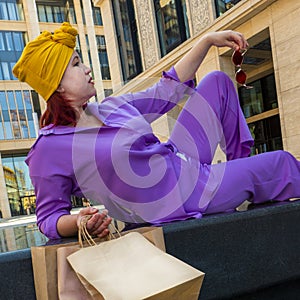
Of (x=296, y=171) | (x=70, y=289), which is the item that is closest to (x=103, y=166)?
(x=70, y=289)

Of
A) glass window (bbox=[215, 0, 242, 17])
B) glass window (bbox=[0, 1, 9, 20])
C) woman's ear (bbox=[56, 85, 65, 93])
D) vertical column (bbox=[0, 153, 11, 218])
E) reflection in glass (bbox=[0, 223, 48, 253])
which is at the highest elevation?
glass window (bbox=[0, 1, 9, 20])

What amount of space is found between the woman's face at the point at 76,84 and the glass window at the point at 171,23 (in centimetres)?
1065

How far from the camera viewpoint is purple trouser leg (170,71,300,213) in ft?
5.27

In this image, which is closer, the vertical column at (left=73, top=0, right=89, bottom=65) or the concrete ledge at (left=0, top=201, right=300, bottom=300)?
the concrete ledge at (left=0, top=201, right=300, bottom=300)

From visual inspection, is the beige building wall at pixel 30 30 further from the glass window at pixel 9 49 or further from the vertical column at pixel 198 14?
the vertical column at pixel 198 14

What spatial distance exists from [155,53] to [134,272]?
12990 mm

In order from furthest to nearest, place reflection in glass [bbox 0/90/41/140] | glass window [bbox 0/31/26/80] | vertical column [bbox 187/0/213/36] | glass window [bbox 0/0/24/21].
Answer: glass window [bbox 0/0/24/21], reflection in glass [bbox 0/90/41/140], glass window [bbox 0/31/26/80], vertical column [bbox 187/0/213/36]

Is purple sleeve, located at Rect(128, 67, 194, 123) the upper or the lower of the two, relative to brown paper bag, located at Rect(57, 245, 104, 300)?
upper

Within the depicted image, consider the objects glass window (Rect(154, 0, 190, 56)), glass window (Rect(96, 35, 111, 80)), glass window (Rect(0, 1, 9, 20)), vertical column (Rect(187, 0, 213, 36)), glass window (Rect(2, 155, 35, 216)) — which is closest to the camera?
vertical column (Rect(187, 0, 213, 36))

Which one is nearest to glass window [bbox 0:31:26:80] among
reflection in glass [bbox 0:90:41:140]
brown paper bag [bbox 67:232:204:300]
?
reflection in glass [bbox 0:90:41:140]

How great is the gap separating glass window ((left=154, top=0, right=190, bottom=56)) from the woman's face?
34.9 feet

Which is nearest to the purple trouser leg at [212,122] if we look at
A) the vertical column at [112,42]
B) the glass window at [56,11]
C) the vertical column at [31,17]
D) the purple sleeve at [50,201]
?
the purple sleeve at [50,201]

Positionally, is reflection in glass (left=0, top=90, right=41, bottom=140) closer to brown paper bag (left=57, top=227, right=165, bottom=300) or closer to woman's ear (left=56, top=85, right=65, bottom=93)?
woman's ear (left=56, top=85, right=65, bottom=93)

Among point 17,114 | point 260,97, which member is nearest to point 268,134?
point 260,97
